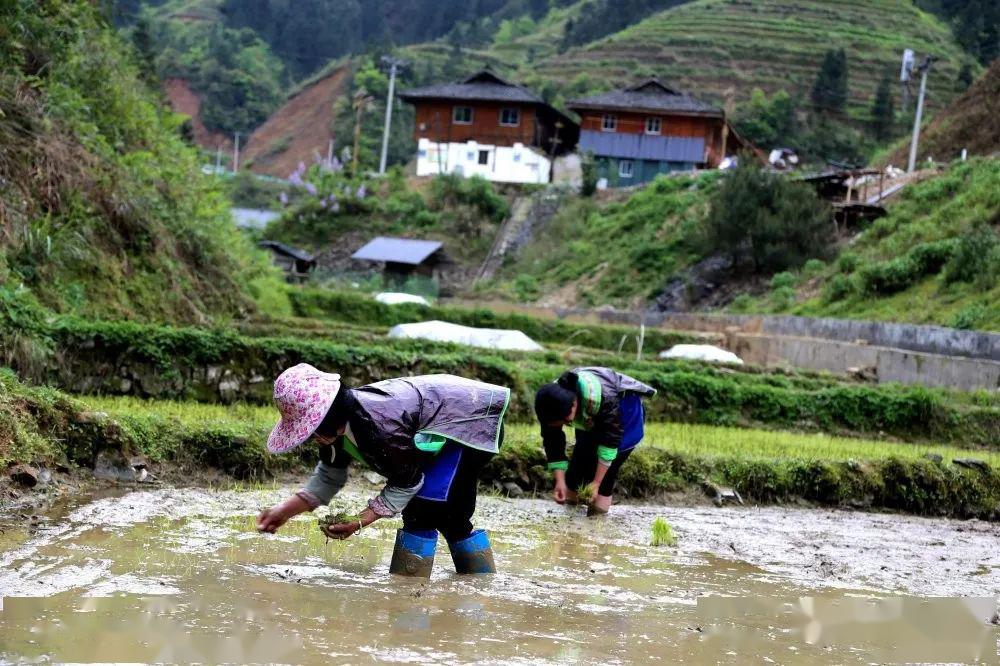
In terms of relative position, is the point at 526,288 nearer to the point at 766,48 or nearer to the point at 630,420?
the point at 630,420

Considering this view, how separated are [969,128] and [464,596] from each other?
4633 centimetres

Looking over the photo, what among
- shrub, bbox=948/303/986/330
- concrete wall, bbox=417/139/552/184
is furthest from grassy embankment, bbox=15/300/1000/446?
concrete wall, bbox=417/139/552/184

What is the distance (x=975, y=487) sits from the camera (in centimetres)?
1088

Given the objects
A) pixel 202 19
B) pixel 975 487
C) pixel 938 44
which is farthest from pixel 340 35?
pixel 975 487

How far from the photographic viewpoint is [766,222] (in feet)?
132

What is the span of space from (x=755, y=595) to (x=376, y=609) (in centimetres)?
212

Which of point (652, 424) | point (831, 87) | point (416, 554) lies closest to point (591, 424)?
point (416, 554)

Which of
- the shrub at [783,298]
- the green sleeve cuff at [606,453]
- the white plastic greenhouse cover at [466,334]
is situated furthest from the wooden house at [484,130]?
the green sleeve cuff at [606,453]

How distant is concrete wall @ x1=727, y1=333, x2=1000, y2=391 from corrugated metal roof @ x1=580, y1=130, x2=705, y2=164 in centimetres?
3249

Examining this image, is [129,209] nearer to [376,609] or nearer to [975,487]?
[975,487]

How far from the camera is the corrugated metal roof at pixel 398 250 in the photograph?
1966 inches

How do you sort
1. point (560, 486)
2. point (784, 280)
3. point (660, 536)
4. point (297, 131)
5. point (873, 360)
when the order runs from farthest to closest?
point (297, 131) < point (784, 280) < point (873, 360) < point (560, 486) < point (660, 536)

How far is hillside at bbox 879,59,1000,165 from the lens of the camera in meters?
45.2

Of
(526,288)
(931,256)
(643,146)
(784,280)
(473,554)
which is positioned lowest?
(526,288)
